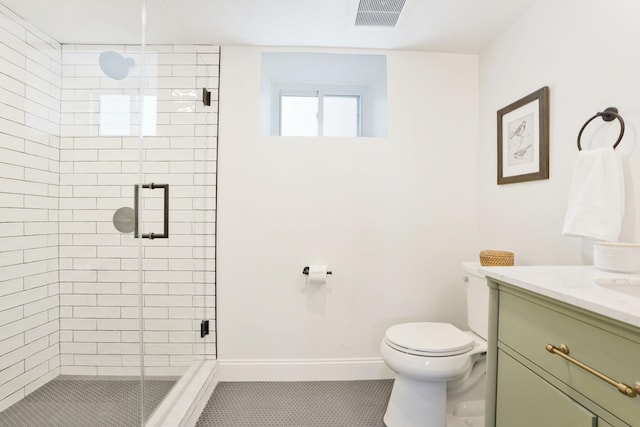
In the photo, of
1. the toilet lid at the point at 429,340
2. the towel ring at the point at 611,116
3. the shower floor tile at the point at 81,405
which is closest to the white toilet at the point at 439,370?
the toilet lid at the point at 429,340

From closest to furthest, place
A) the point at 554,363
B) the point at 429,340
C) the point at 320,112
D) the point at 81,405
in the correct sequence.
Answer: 1. the point at 554,363
2. the point at 81,405
3. the point at 429,340
4. the point at 320,112

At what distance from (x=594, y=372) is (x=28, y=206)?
2080mm

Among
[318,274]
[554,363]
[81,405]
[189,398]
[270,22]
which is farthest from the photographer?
[318,274]

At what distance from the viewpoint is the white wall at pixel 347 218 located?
1969 mm

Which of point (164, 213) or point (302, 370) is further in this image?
point (302, 370)

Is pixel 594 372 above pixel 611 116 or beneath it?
beneath

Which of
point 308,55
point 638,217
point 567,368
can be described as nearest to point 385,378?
point 567,368

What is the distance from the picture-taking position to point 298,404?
1721 mm

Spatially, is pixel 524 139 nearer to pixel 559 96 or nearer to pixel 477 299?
pixel 559 96

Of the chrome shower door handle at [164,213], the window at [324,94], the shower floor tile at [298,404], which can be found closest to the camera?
the chrome shower door handle at [164,213]

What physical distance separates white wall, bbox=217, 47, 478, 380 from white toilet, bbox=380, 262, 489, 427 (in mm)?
407

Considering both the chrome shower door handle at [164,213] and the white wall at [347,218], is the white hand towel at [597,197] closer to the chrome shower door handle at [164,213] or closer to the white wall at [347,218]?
the white wall at [347,218]

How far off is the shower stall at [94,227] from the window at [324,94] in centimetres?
65

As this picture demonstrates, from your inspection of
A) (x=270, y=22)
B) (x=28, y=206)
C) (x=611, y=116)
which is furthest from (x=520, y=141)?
(x=28, y=206)
